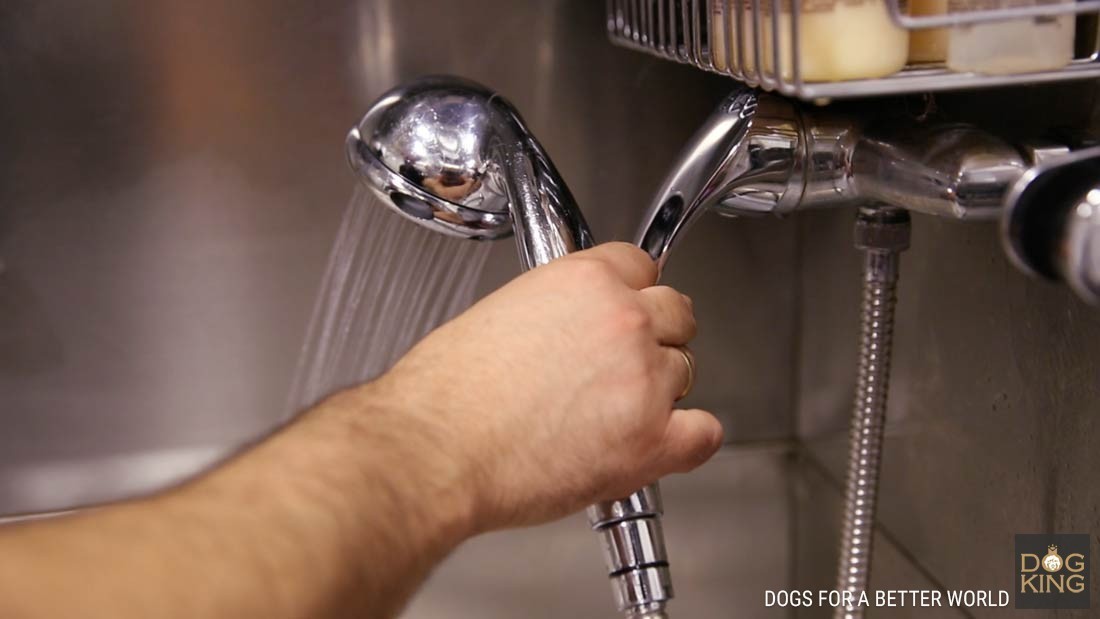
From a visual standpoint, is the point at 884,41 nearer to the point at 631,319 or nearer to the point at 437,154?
the point at 631,319

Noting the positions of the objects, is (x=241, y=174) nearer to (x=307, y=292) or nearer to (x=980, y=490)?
(x=307, y=292)

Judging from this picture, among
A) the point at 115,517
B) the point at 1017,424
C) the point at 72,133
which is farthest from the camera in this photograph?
the point at 72,133

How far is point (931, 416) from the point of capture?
24.1 inches

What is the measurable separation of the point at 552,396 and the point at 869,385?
22cm

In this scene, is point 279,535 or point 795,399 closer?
point 279,535

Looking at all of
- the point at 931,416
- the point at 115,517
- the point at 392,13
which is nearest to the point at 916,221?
the point at 931,416

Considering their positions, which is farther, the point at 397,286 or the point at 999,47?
the point at 397,286

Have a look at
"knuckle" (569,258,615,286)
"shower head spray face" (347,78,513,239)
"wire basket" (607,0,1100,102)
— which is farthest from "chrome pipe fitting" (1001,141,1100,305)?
"shower head spray face" (347,78,513,239)

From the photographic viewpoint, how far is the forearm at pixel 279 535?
0.29 m

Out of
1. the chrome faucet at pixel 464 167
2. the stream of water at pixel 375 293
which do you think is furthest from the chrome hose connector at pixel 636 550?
the stream of water at pixel 375 293

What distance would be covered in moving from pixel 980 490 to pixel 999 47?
11.4 inches

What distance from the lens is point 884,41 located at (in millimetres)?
389

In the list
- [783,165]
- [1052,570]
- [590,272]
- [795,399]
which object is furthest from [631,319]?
[795,399]

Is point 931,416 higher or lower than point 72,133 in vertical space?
lower
